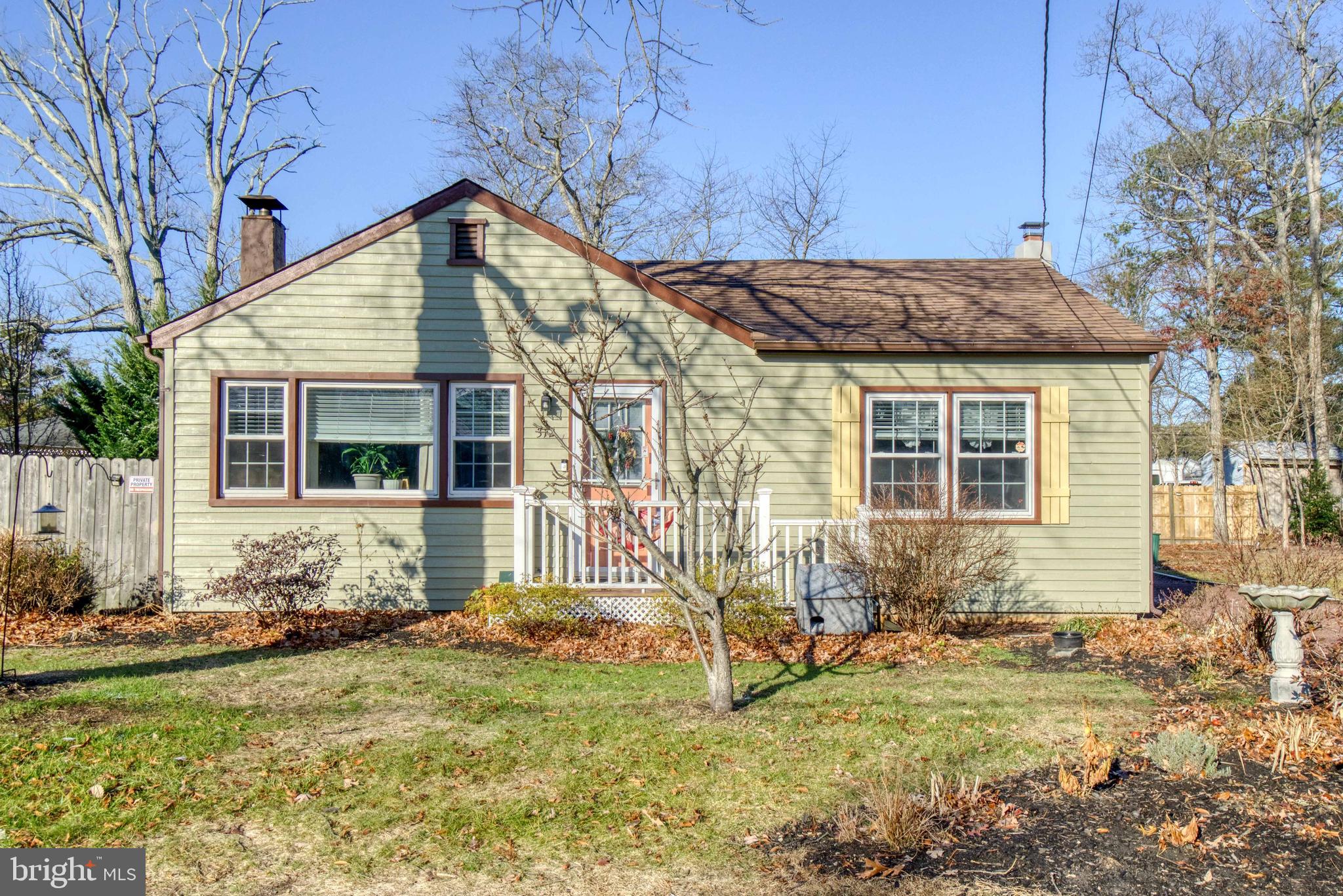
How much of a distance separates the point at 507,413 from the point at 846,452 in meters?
3.73

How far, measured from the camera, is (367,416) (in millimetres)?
10523

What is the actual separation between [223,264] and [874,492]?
2306 cm

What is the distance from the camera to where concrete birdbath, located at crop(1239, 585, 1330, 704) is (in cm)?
636

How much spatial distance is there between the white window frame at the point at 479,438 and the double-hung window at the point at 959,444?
3.87 metres

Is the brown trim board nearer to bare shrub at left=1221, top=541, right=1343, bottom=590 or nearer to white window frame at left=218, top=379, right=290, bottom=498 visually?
white window frame at left=218, top=379, right=290, bottom=498

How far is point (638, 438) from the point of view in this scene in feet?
35.2

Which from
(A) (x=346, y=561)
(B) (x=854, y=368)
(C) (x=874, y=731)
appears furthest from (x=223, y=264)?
(C) (x=874, y=731)

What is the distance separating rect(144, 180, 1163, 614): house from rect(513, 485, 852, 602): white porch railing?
0.11 metres

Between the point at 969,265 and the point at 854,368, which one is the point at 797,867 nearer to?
the point at 854,368

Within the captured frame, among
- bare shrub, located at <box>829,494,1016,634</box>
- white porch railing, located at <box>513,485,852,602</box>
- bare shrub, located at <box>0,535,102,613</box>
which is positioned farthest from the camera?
bare shrub, located at <box>0,535,102,613</box>

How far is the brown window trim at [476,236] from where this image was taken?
10.6m

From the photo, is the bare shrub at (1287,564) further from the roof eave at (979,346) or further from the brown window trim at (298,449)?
the brown window trim at (298,449)

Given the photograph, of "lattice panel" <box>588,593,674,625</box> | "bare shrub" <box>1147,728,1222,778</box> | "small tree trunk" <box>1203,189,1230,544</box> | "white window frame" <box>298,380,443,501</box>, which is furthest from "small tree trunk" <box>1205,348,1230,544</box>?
"bare shrub" <box>1147,728,1222,778</box>

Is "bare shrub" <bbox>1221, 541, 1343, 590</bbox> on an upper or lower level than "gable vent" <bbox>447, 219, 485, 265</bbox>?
lower
